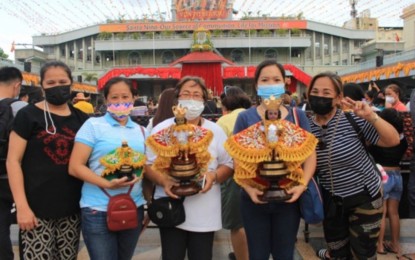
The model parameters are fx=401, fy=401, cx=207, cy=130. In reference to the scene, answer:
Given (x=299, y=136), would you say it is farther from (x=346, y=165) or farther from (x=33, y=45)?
(x=33, y=45)

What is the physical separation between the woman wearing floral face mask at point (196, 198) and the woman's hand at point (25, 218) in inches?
31.4

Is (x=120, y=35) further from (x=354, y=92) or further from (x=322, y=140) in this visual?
(x=322, y=140)

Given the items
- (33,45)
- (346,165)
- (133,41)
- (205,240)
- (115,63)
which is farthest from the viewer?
(33,45)

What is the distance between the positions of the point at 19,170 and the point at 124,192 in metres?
0.68

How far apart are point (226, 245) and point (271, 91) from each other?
2640 mm

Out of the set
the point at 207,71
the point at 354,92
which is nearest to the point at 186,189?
the point at 354,92

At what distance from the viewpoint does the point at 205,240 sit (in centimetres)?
264

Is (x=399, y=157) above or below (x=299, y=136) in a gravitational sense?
below

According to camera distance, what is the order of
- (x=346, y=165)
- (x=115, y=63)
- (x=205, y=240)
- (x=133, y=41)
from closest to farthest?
(x=205, y=240)
(x=346, y=165)
(x=133, y=41)
(x=115, y=63)

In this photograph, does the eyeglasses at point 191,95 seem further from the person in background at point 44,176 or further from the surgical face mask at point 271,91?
the person in background at point 44,176

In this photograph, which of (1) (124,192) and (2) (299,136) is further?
(1) (124,192)

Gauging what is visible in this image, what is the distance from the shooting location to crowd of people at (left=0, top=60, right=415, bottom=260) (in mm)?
2494

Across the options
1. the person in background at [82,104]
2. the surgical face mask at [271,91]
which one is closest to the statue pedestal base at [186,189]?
the surgical face mask at [271,91]

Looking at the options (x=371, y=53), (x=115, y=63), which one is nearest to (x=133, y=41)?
(x=115, y=63)
